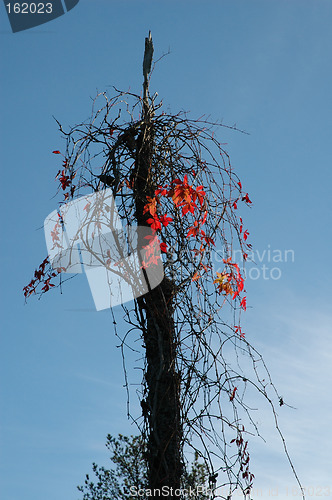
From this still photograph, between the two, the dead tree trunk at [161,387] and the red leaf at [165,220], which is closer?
the dead tree trunk at [161,387]

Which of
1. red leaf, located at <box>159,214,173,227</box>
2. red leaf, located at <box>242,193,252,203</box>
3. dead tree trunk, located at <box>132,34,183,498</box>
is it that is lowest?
dead tree trunk, located at <box>132,34,183,498</box>

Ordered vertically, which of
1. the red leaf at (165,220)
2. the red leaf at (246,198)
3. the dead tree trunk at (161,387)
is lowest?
the dead tree trunk at (161,387)

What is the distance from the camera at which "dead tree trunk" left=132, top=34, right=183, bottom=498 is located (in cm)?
228

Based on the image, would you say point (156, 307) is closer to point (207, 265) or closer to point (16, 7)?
point (207, 265)

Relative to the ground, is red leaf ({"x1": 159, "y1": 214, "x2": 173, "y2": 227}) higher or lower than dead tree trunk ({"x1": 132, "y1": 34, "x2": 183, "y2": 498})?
higher

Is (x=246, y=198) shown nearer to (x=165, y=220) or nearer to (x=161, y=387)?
(x=165, y=220)

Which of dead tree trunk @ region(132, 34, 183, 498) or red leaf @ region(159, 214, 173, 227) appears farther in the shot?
red leaf @ region(159, 214, 173, 227)

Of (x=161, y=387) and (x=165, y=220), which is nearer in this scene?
(x=161, y=387)

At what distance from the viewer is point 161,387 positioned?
93.5 inches

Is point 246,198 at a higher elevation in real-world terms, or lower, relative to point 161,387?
higher

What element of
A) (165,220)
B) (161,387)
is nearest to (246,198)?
(165,220)

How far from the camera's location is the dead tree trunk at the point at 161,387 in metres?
2.28

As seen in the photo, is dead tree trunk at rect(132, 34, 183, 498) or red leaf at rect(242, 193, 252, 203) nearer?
dead tree trunk at rect(132, 34, 183, 498)

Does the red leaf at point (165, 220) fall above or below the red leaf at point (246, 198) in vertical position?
below
